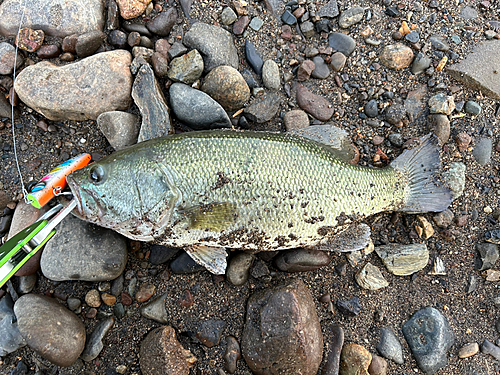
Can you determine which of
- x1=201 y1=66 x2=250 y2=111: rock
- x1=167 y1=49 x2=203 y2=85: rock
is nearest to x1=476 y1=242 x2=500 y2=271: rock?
x1=201 y1=66 x2=250 y2=111: rock

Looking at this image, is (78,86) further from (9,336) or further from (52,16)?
(9,336)

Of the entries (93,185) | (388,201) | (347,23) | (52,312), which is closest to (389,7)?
(347,23)

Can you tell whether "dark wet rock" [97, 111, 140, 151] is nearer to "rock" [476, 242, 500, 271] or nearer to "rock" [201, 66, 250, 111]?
"rock" [201, 66, 250, 111]

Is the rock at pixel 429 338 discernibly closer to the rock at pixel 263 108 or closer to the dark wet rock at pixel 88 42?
the rock at pixel 263 108

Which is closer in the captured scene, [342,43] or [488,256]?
[488,256]

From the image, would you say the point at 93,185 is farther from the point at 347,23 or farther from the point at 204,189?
the point at 347,23

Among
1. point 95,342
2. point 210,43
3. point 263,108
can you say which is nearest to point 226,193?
point 263,108
